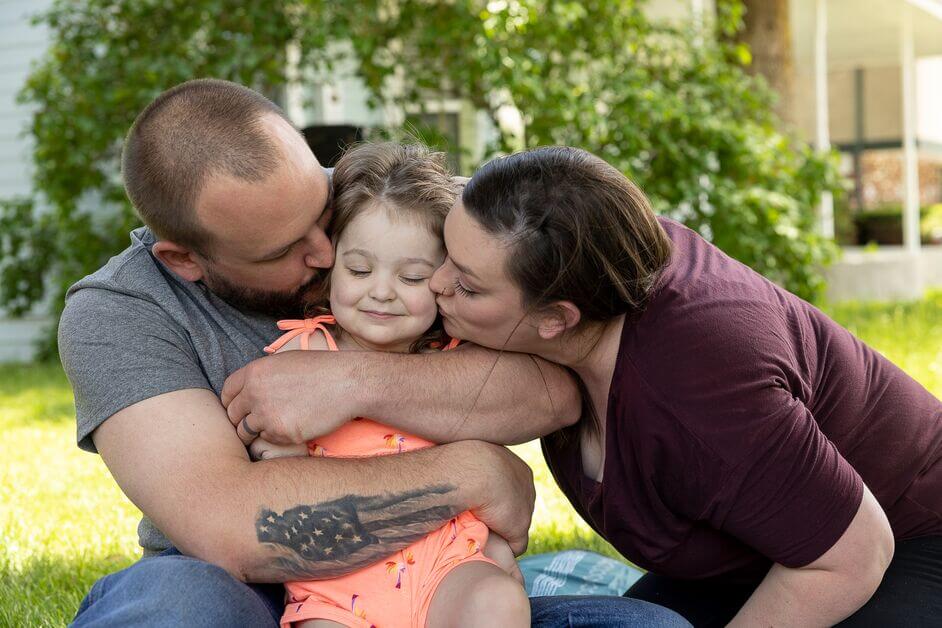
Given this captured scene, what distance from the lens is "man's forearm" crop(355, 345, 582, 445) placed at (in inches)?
98.8

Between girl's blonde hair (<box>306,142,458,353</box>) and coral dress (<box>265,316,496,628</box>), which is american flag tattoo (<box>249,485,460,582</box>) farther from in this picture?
girl's blonde hair (<box>306,142,458,353</box>)

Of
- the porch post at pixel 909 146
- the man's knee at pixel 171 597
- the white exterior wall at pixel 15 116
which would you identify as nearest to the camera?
the man's knee at pixel 171 597

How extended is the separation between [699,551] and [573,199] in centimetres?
92

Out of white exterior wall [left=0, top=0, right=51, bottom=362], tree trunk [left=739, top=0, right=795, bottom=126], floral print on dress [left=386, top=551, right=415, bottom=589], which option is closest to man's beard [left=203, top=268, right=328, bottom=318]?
floral print on dress [left=386, top=551, right=415, bottom=589]

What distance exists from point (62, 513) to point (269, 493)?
293 cm

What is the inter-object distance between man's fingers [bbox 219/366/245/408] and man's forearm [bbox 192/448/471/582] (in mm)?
180

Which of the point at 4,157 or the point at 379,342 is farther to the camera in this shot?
the point at 4,157

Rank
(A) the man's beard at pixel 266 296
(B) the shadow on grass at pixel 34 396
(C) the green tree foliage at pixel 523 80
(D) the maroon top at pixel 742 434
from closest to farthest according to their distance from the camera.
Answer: (D) the maroon top at pixel 742 434, (A) the man's beard at pixel 266 296, (B) the shadow on grass at pixel 34 396, (C) the green tree foliage at pixel 523 80

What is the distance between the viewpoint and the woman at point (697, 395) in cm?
225

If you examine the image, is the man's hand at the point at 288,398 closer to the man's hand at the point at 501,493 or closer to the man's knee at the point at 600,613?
the man's hand at the point at 501,493

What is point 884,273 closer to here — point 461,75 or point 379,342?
point 461,75

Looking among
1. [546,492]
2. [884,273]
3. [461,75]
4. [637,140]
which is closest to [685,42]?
[637,140]

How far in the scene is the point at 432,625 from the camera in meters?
2.40

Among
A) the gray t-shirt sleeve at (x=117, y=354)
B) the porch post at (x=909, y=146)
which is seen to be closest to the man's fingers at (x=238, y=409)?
the gray t-shirt sleeve at (x=117, y=354)
